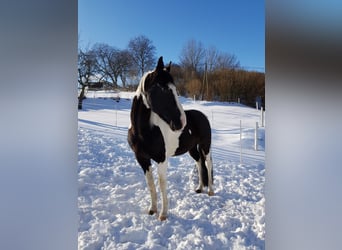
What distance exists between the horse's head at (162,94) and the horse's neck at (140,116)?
0.03m

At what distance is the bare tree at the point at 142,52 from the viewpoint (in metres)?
1.19

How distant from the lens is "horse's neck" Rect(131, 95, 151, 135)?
3.84 ft

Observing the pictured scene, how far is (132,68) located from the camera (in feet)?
4.05

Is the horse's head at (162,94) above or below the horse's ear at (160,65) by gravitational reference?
below

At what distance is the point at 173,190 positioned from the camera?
1249mm

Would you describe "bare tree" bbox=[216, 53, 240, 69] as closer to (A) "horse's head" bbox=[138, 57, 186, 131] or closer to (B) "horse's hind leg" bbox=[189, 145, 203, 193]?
(A) "horse's head" bbox=[138, 57, 186, 131]

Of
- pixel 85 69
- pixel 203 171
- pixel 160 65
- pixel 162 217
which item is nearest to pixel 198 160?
pixel 203 171

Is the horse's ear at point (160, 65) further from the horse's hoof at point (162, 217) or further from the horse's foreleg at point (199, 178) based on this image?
the horse's hoof at point (162, 217)

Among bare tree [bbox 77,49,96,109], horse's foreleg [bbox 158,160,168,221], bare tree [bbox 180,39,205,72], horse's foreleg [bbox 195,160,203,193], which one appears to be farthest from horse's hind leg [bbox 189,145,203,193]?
bare tree [bbox 77,49,96,109]

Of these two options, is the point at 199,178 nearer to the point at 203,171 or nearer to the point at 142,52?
the point at 203,171

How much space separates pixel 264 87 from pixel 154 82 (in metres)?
0.50

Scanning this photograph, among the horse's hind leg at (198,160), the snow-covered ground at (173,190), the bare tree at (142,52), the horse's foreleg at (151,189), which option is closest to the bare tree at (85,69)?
the snow-covered ground at (173,190)

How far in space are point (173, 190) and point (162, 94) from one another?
1.53 feet

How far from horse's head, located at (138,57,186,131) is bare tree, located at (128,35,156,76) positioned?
55mm
